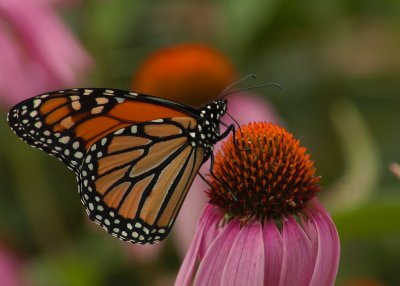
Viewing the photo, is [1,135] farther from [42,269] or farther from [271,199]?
[271,199]

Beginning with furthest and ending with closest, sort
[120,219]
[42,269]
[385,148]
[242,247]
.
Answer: [385,148]
[42,269]
[120,219]
[242,247]

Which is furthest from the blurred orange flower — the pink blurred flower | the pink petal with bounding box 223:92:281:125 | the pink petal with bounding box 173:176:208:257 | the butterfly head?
the butterfly head

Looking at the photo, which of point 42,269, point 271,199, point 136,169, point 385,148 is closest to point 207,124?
point 136,169

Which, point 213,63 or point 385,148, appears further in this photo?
point 385,148

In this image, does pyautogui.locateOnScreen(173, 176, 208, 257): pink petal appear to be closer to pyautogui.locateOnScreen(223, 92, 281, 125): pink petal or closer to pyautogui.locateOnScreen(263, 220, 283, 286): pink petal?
pyautogui.locateOnScreen(223, 92, 281, 125): pink petal

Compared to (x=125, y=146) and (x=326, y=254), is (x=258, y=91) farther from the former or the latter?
(x=326, y=254)

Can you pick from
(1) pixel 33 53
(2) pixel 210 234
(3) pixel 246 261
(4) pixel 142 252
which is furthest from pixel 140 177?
(1) pixel 33 53

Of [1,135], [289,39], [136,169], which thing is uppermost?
[289,39]

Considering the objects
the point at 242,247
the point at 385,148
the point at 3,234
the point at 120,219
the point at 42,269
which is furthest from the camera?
the point at 385,148
